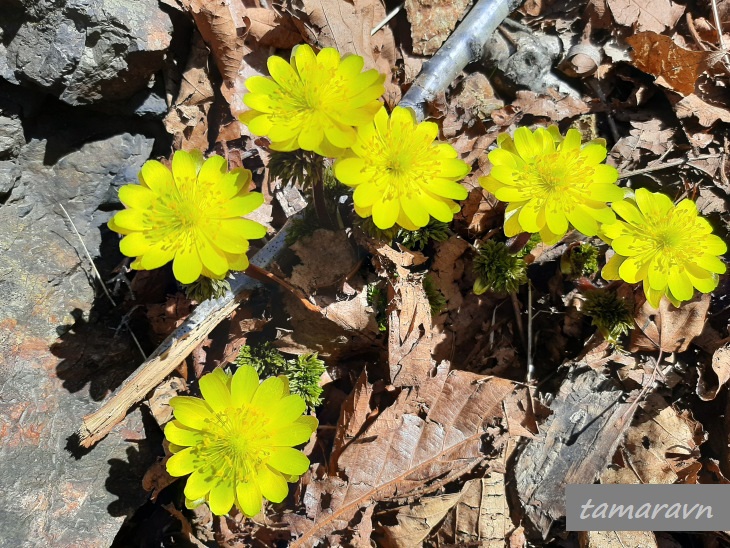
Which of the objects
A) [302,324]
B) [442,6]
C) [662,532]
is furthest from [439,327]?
[442,6]

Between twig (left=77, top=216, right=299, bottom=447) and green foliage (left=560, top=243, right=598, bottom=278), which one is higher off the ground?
green foliage (left=560, top=243, right=598, bottom=278)

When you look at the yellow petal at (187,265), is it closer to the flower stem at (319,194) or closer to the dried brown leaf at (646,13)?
the flower stem at (319,194)

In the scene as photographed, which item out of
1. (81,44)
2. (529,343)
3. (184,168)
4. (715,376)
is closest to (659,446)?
(715,376)

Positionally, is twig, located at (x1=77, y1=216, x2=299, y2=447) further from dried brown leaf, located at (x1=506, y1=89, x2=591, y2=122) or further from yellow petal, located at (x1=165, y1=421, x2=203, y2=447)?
dried brown leaf, located at (x1=506, y1=89, x2=591, y2=122)

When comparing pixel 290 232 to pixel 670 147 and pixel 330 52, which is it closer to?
pixel 330 52

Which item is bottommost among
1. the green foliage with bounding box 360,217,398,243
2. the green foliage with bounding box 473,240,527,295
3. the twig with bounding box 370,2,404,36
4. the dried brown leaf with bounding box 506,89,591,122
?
the green foliage with bounding box 473,240,527,295

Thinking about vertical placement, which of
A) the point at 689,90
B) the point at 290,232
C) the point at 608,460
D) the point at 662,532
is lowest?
the point at 662,532

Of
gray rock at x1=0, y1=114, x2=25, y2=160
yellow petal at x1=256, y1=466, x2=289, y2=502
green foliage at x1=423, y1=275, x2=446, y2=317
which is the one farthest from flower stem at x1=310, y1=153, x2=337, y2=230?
gray rock at x1=0, y1=114, x2=25, y2=160

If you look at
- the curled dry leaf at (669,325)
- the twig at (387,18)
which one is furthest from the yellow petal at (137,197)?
the curled dry leaf at (669,325)
